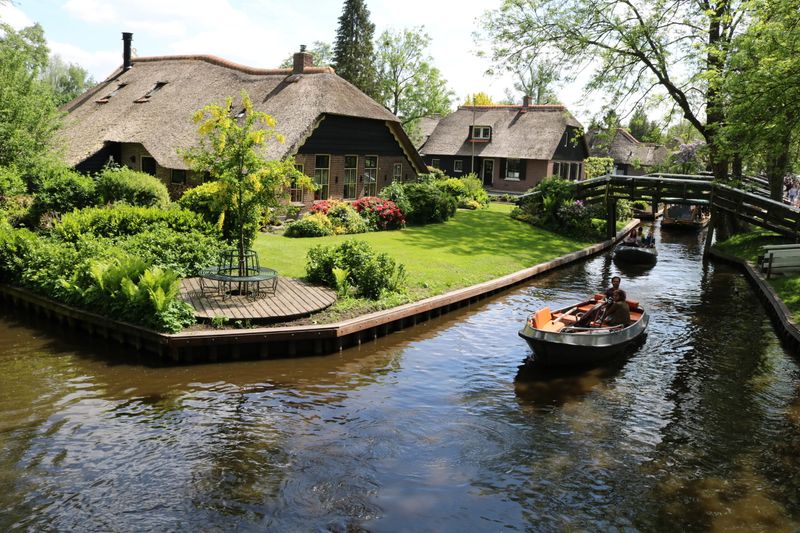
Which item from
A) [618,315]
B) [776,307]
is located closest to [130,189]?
[618,315]

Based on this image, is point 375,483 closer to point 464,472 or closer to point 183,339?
point 464,472

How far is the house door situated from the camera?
2121 inches

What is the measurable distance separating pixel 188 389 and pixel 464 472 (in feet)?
18.5

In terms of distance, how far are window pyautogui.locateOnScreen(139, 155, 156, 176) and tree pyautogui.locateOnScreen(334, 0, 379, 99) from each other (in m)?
27.3

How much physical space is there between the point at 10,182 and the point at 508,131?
38590 mm

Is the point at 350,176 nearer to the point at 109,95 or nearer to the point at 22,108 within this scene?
the point at 22,108

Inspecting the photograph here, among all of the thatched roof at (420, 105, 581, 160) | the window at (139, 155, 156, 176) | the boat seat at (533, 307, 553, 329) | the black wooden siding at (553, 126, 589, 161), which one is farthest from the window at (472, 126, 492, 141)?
the boat seat at (533, 307, 553, 329)

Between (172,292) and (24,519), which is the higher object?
(172,292)

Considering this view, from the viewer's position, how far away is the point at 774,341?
56.8 ft

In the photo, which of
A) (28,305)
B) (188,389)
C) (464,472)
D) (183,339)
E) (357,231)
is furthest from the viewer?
(357,231)

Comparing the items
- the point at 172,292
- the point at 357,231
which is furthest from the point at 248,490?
the point at 357,231

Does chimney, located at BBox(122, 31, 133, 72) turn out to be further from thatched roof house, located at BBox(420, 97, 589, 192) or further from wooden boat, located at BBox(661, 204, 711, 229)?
wooden boat, located at BBox(661, 204, 711, 229)

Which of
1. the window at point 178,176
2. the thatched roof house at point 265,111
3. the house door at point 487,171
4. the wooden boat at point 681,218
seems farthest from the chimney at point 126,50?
the wooden boat at point 681,218

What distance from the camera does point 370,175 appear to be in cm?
3316
